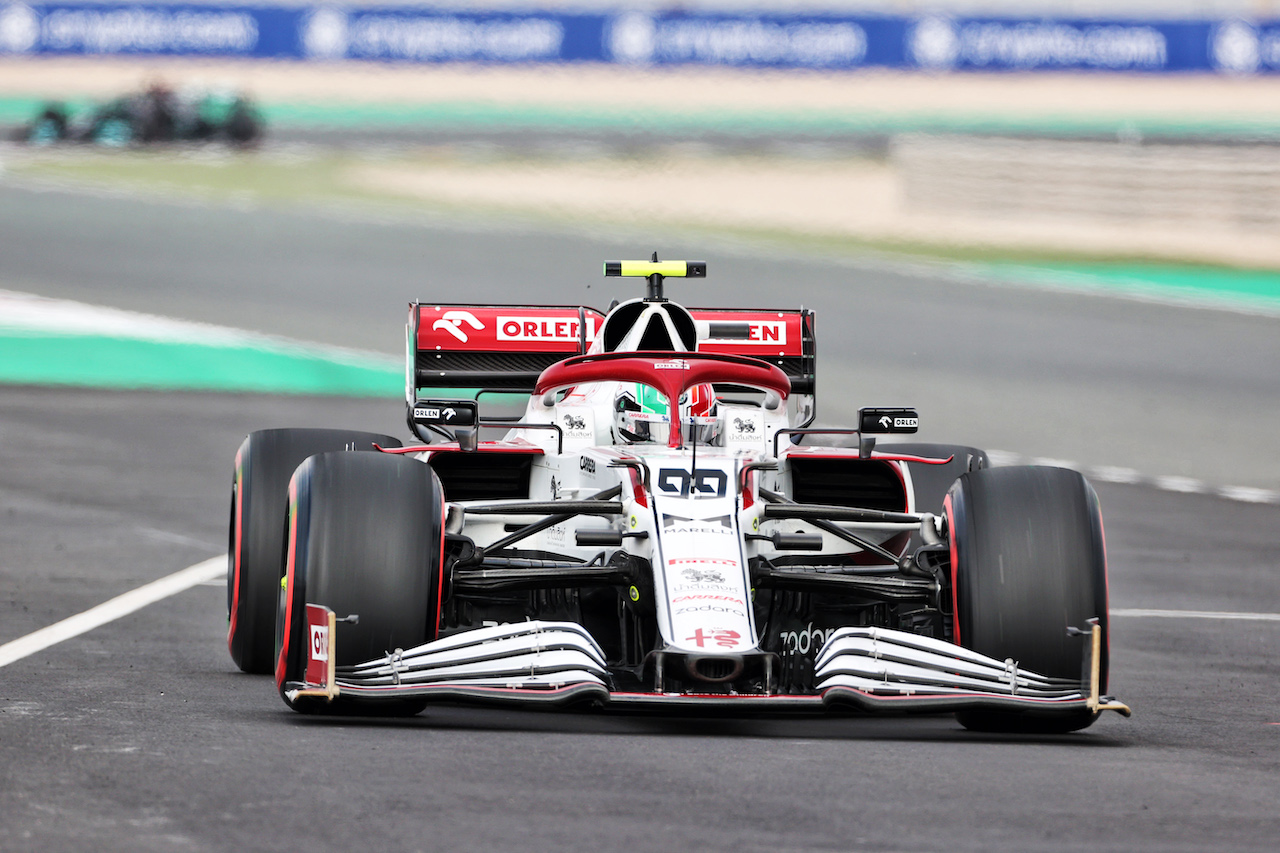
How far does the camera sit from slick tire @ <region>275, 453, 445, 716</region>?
765cm

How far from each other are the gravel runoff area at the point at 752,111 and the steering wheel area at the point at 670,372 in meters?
23.4

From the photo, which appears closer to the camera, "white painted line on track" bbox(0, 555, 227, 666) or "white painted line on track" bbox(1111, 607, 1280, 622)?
"white painted line on track" bbox(0, 555, 227, 666)

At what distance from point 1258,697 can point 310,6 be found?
3818cm

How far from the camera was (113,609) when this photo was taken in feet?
38.2

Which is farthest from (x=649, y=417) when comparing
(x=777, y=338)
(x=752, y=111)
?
(x=752, y=111)

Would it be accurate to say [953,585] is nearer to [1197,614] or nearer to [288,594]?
[288,594]

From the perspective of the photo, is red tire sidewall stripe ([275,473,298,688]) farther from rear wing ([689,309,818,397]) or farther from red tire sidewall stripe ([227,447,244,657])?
rear wing ([689,309,818,397])

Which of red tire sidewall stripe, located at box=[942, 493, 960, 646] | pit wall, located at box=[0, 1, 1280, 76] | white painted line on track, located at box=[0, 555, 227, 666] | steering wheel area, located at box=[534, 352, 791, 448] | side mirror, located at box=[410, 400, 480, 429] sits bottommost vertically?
white painted line on track, located at box=[0, 555, 227, 666]

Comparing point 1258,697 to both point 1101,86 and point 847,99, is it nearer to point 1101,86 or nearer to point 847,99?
point 847,99

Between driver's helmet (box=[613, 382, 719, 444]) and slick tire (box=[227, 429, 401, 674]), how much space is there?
1.30 m

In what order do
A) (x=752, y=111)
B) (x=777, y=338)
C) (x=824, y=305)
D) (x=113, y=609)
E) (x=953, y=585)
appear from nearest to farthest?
(x=953, y=585) < (x=777, y=338) < (x=113, y=609) < (x=824, y=305) < (x=752, y=111)

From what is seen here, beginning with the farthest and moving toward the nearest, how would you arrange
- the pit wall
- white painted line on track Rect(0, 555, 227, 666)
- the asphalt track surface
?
the pit wall < white painted line on track Rect(0, 555, 227, 666) < the asphalt track surface

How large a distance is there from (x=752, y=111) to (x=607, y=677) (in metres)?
35.1

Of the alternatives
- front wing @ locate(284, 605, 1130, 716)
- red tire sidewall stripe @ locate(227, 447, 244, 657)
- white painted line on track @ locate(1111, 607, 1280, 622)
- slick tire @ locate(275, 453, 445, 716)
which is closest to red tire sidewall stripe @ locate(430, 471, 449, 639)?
slick tire @ locate(275, 453, 445, 716)
